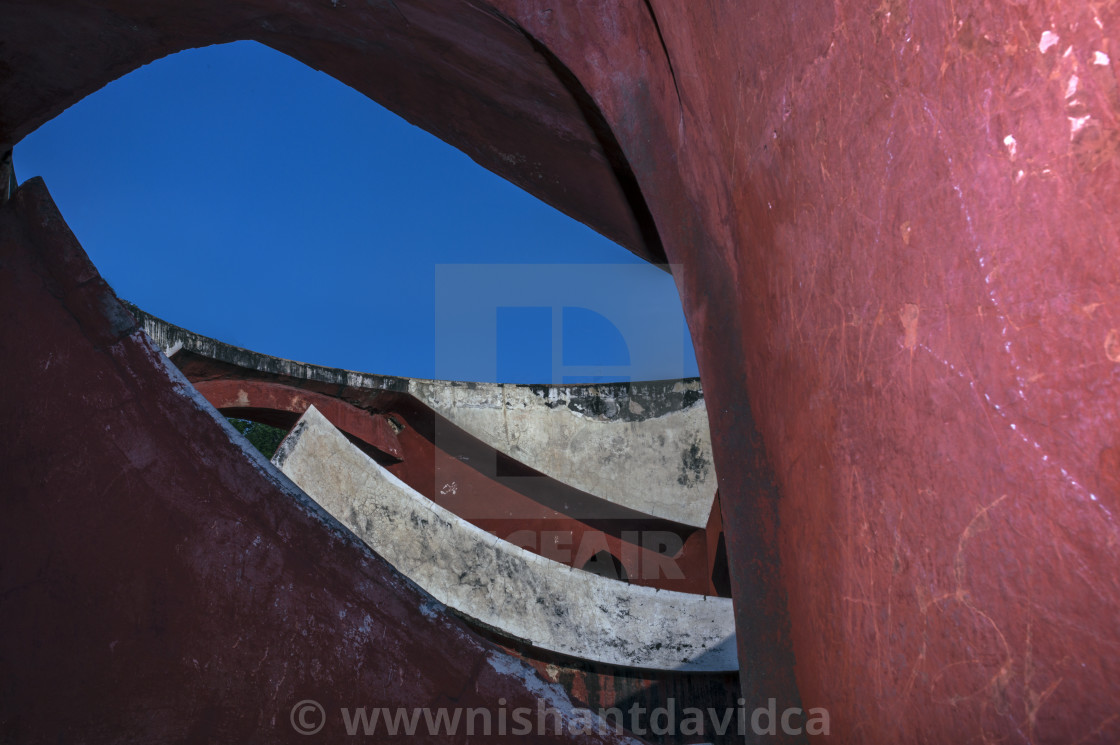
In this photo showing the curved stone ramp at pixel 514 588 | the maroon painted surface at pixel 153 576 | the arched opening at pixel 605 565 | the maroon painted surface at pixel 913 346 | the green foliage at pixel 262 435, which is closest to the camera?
the maroon painted surface at pixel 913 346

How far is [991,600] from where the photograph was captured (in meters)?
0.78

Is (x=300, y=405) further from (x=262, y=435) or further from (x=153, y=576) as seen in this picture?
(x=262, y=435)

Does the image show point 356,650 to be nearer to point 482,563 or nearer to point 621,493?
point 482,563

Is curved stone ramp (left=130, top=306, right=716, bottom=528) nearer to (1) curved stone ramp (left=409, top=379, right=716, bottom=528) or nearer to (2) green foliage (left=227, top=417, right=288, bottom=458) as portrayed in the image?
(1) curved stone ramp (left=409, top=379, right=716, bottom=528)

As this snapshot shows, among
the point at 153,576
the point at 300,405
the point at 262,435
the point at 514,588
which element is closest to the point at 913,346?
the point at 153,576

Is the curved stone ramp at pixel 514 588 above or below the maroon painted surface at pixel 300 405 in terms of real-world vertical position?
below

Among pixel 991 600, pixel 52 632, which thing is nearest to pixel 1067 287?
pixel 991 600

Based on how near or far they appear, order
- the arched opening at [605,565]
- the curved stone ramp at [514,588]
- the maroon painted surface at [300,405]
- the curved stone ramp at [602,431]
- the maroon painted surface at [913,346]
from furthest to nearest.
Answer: the arched opening at [605,565], the curved stone ramp at [602,431], the maroon painted surface at [300,405], the curved stone ramp at [514,588], the maroon painted surface at [913,346]

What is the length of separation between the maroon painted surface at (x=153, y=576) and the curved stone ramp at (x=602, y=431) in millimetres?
4217

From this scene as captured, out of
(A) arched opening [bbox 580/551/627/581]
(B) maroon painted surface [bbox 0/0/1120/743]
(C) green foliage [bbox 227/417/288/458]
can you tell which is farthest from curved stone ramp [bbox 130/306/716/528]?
(C) green foliage [bbox 227/417/288/458]

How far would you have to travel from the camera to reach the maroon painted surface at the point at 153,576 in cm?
185

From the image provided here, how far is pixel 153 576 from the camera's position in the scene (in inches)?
75.7

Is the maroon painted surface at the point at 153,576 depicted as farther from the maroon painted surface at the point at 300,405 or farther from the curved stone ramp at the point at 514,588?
the maroon painted surface at the point at 300,405

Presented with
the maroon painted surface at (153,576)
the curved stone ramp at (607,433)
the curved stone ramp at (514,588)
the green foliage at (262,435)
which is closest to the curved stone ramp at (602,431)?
the curved stone ramp at (607,433)
